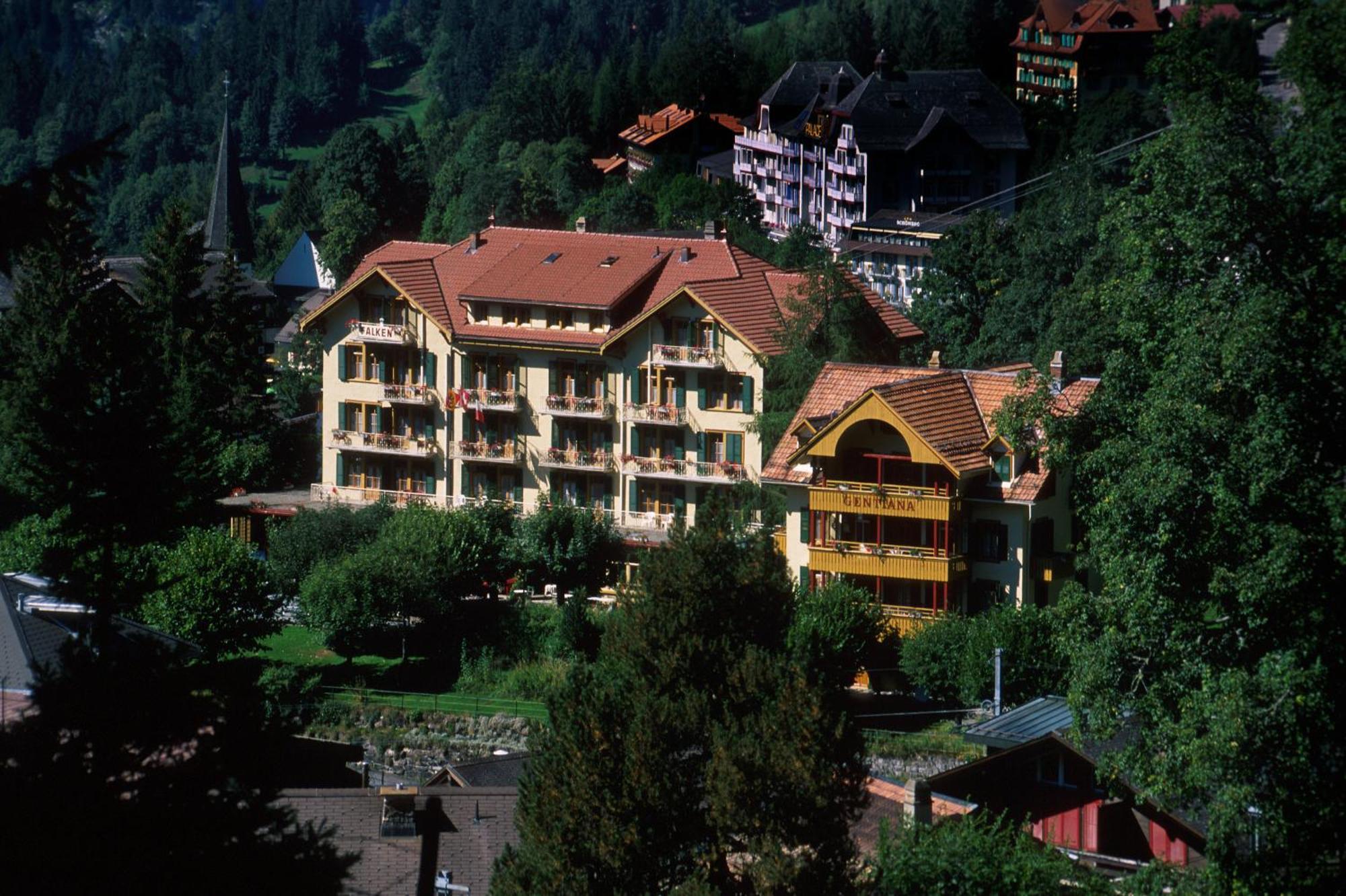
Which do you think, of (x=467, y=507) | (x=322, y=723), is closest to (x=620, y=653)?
(x=322, y=723)

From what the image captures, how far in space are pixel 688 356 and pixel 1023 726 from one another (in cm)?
2482

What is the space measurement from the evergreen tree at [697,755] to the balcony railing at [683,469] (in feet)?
91.8

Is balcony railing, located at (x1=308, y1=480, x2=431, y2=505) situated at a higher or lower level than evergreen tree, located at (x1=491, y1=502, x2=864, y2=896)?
higher

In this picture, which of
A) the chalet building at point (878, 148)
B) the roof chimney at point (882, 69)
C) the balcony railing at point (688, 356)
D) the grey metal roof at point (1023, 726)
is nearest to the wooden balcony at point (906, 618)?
the balcony railing at point (688, 356)

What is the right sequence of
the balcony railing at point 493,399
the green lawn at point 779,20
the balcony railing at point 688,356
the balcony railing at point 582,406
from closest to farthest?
the balcony railing at point 688,356
the balcony railing at point 582,406
the balcony railing at point 493,399
the green lawn at point 779,20

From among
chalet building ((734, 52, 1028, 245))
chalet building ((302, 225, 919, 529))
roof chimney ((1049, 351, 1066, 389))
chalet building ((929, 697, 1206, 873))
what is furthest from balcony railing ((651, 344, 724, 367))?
chalet building ((734, 52, 1028, 245))

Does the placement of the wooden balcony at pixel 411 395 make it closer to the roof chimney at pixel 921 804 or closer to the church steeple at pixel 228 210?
the roof chimney at pixel 921 804

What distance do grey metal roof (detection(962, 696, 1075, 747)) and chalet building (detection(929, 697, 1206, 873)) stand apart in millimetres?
512

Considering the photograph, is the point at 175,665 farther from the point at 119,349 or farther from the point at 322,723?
the point at 322,723

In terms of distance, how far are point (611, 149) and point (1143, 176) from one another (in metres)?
92.4

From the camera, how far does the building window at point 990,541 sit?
4625 cm

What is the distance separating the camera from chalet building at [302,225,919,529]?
55.2 meters

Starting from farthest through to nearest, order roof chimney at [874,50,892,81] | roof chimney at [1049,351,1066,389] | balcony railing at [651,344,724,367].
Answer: roof chimney at [874,50,892,81], balcony railing at [651,344,724,367], roof chimney at [1049,351,1066,389]

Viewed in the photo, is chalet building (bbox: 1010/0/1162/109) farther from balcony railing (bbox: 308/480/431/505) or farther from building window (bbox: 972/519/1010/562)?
building window (bbox: 972/519/1010/562)
